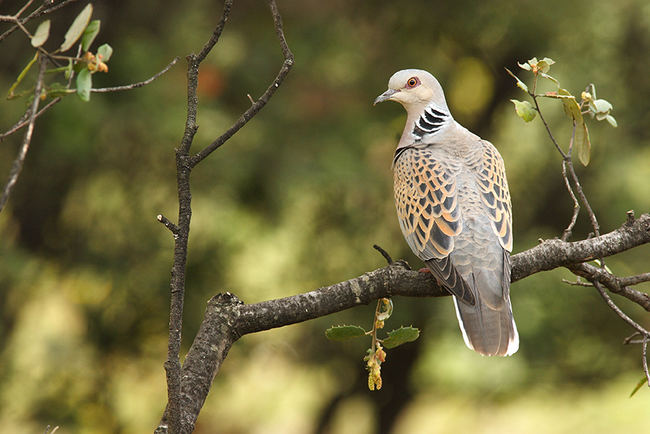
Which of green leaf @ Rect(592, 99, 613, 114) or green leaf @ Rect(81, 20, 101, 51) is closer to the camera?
green leaf @ Rect(81, 20, 101, 51)

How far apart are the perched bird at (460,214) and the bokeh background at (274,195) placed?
1426 mm

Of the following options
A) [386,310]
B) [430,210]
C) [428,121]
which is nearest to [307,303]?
[386,310]

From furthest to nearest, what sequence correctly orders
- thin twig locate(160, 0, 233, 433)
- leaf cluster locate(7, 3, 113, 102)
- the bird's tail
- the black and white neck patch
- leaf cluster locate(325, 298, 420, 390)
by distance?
1. the black and white neck patch
2. the bird's tail
3. leaf cluster locate(325, 298, 420, 390)
4. thin twig locate(160, 0, 233, 433)
5. leaf cluster locate(7, 3, 113, 102)

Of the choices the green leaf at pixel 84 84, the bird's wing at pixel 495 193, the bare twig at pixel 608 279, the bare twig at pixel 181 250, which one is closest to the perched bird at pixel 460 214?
the bird's wing at pixel 495 193

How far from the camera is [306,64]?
4.92 metres

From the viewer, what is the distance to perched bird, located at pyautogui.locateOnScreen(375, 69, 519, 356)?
2557 mm

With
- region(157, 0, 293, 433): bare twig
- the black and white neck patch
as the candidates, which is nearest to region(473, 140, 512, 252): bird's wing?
the black and white neck patch

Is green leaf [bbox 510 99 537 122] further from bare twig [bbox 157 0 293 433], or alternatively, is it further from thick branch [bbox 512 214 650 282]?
bare twig [bbox 157 0 293 433]

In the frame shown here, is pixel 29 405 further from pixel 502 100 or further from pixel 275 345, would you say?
pixel 502 100

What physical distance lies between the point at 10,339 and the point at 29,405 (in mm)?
444

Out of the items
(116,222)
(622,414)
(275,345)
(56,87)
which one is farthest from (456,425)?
(56,87)

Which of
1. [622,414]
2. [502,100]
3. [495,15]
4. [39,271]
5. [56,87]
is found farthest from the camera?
[622,414]

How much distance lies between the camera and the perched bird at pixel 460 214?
2.56 metres

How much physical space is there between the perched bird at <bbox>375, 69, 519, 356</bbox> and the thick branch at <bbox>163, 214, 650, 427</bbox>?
0.33 metres
